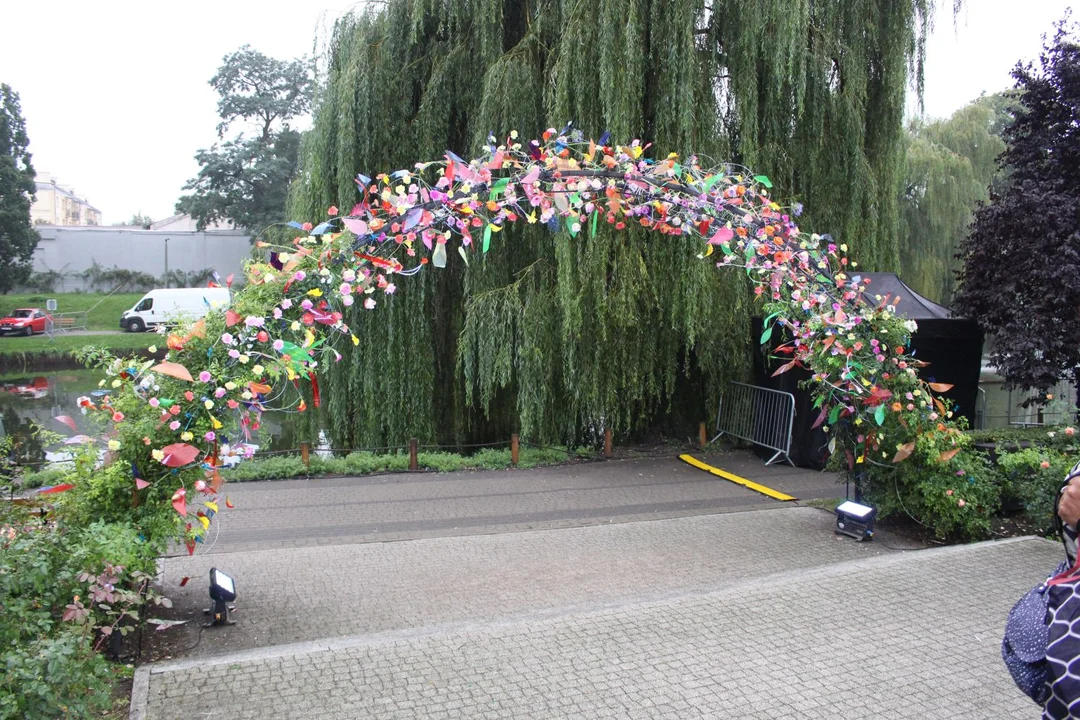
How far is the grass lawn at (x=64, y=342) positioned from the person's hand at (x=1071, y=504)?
3295cm

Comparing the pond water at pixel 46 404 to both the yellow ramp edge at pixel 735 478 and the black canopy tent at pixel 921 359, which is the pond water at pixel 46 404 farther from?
the black canopy tent at pixel 921 359

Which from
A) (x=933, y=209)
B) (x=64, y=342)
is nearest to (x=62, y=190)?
(x=64, y=342)

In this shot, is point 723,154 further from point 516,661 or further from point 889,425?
point 516,661

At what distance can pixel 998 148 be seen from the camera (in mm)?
24844

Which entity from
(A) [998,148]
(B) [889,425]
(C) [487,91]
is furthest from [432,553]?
(A) [998,148]

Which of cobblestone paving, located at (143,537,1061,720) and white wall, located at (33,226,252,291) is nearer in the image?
cobblestone paving, located at (143,537,1061,720)

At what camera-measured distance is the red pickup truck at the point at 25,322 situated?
34.3 m

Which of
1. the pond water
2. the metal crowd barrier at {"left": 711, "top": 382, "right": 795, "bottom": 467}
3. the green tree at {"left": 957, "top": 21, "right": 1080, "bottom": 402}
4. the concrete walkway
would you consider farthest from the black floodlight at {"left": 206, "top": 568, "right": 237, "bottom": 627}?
the pond water

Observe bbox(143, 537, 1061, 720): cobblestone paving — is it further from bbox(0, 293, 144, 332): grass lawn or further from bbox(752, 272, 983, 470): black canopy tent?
bbox(0, 293, 144, 332): grass lawn

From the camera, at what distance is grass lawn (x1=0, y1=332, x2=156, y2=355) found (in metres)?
32.2

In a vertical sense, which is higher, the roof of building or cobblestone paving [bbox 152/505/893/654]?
the roof of building

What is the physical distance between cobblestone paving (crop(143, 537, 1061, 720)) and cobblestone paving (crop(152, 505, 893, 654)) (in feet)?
1.53

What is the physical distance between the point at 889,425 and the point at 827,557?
57.0 inches

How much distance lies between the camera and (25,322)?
34719mm
